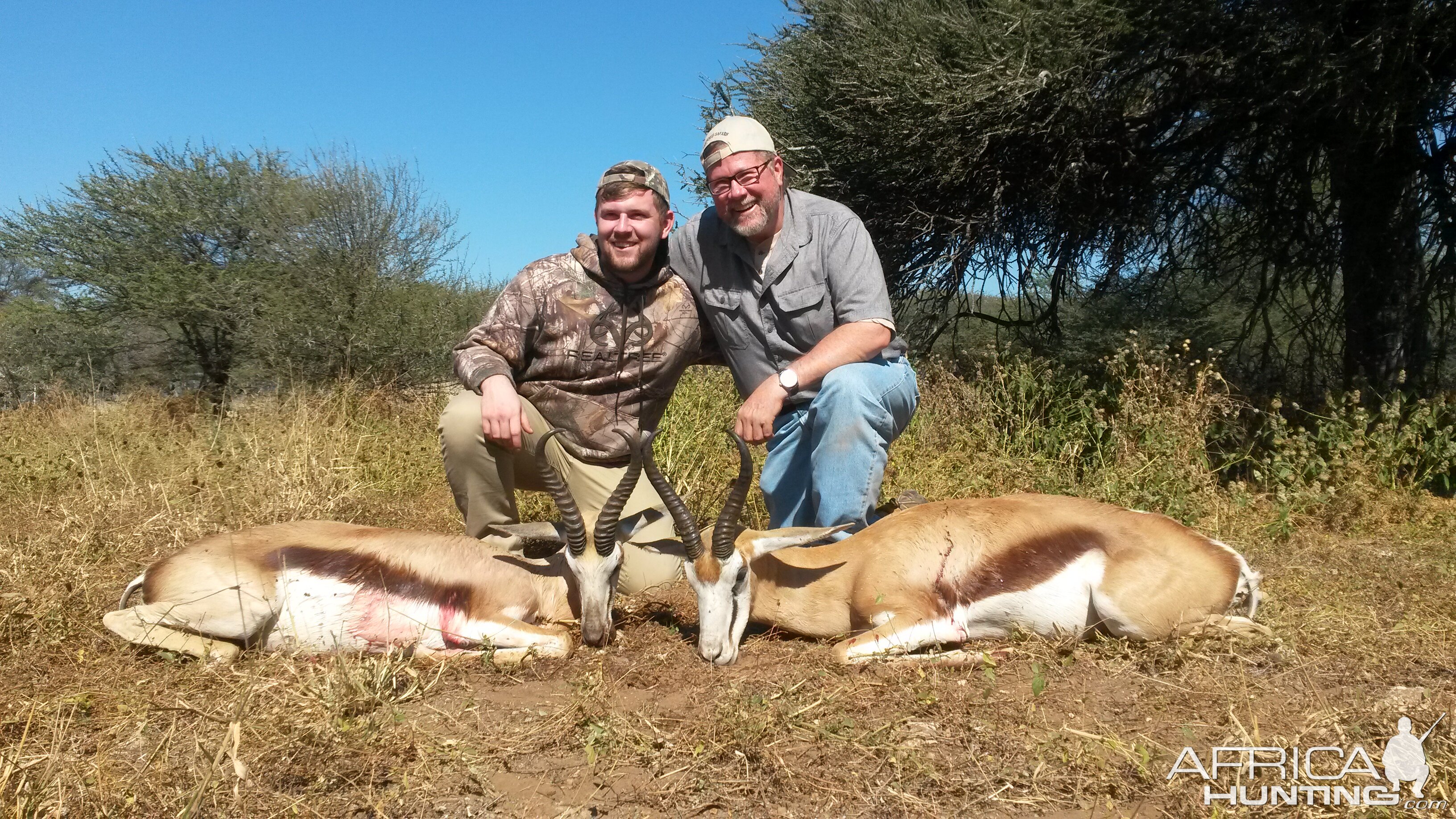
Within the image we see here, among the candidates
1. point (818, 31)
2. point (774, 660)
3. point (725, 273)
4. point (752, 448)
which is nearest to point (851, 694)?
point (774, 660)

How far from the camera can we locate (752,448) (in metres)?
7.12

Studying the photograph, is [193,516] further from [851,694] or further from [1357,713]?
[1357,713]

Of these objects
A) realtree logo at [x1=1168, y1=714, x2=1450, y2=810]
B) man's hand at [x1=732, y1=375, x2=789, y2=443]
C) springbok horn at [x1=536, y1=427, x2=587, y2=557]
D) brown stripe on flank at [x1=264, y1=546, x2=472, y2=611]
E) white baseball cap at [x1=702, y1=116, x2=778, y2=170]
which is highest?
white baseball cap at [x1=702, y1=116, x2=778, y2=170]

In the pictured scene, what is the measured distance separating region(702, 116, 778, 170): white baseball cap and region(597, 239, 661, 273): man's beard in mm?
504

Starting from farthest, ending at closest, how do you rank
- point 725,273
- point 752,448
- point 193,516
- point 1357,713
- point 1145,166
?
point 1145,166 → point 752,448 → point 193,516 → point 725,273 → point 1357,713

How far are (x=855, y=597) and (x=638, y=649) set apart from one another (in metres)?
0.93

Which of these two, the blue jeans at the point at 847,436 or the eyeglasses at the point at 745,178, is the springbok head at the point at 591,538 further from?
the eyeglasses at the point at 745,178

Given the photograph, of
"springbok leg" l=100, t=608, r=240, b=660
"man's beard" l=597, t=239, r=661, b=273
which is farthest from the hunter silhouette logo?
"springbok leg" l=100, t=608, r=240, b=660

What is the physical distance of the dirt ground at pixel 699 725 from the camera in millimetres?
2607

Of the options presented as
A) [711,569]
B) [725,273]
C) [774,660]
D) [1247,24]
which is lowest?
[774,660]

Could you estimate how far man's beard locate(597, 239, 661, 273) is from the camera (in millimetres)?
4812

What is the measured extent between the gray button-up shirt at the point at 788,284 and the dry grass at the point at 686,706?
1.32m

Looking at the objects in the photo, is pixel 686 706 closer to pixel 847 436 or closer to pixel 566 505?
pixel 566 505

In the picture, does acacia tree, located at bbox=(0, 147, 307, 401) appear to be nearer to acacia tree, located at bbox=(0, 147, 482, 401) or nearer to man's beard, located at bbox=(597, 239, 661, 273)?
acacia tree, located at bbox=(0, 147, 482, 401)
